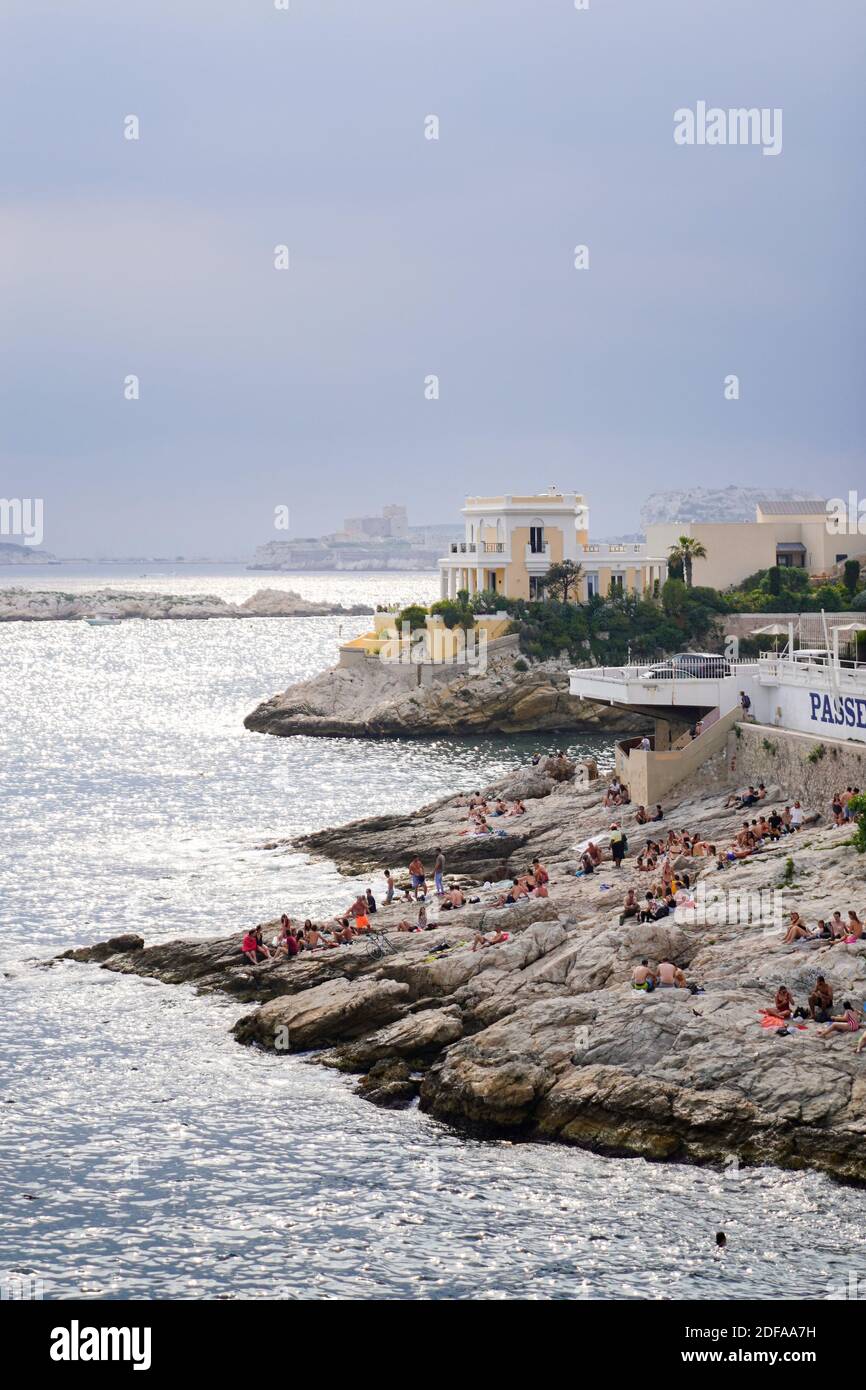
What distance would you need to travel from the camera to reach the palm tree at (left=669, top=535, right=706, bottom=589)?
4215 inches

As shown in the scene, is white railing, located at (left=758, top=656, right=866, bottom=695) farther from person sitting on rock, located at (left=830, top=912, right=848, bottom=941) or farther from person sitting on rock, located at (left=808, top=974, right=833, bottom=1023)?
person sitting on rock, located at (left=808, top=974, right=833, bottom=1023)

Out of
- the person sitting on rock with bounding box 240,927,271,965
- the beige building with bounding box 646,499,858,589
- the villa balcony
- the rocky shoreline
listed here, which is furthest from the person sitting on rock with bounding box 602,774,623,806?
the beige building with bounding box 646,499,858,589

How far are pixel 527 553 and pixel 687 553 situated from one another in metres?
10.6

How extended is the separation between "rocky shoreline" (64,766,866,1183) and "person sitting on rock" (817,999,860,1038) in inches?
8.6

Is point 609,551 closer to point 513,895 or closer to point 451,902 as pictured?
point 451,902

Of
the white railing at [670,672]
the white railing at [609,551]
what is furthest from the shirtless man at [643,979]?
the white railing at [609,551]

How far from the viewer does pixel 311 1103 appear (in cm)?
2828

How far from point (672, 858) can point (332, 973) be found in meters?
8.86

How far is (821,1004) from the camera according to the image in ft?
87.4

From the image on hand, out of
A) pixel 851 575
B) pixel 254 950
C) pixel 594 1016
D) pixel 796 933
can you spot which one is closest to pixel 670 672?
pixel 254 950

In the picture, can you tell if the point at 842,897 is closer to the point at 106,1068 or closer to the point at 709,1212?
the point at 709,1212

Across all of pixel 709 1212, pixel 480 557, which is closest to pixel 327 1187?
pixel 709 1212

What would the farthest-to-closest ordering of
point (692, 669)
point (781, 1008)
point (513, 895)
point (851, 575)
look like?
point (851, 575), point (692, 669), point (513, 895), point (781, 1008)
